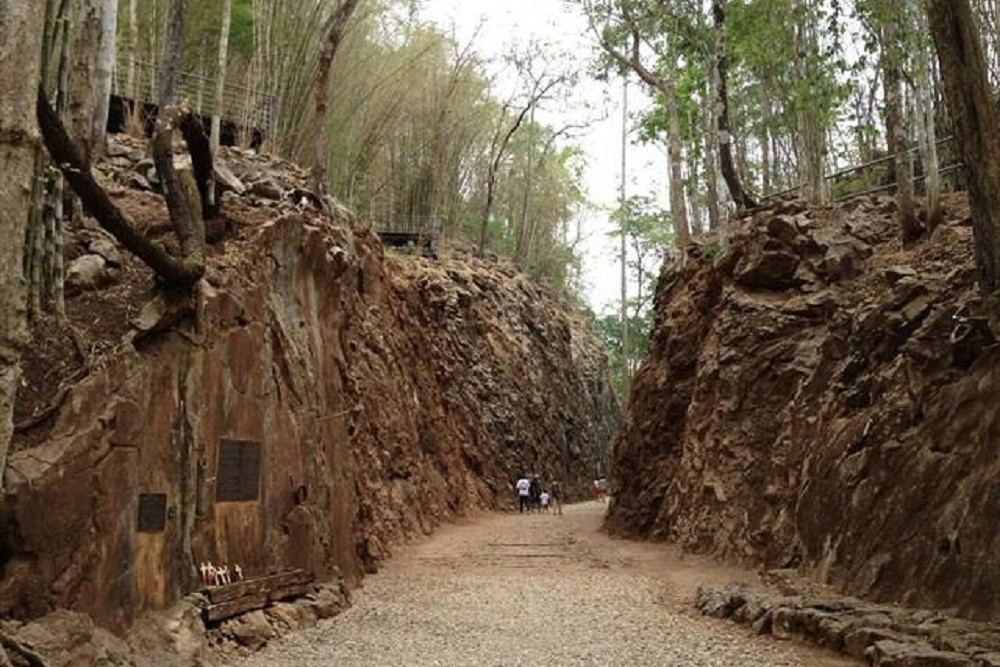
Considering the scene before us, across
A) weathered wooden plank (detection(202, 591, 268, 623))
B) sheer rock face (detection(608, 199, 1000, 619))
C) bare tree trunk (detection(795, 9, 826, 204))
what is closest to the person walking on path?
sheer rock face (detection(608, 199, 1000, 619))

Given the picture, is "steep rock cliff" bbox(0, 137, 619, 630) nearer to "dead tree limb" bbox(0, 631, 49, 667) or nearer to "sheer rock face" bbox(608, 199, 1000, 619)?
"dead tree limb" bbox(0, 631, 49, 667)

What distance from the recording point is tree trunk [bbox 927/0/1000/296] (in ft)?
19.6

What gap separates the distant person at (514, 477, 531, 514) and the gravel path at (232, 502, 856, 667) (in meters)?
5.45

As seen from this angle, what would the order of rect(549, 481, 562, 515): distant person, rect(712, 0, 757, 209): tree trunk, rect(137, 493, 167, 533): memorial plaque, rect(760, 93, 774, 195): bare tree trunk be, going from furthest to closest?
rect(549, 481, 562, 515): distant person → rect(760, 93, 774, 195): bare tree trunk → rect(712, 0, 757, 209): tree trunk → rect(137, 493, 167, 533): memorial plaque

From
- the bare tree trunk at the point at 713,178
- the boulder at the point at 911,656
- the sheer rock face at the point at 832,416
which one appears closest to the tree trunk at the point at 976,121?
the sheer rock face at the point at 832,416

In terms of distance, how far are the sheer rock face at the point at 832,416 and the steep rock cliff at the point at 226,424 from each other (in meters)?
4.95

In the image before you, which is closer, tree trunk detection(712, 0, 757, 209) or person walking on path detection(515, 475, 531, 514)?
tree trunk detection(712, 0, 757, 209)

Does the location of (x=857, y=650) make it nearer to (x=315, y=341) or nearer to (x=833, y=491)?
(x=833, y=491)

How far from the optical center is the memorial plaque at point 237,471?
774cm

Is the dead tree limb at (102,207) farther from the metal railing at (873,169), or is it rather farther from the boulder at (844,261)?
the boulder at (844,261)

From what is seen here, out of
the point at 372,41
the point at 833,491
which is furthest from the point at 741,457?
the point at 372,41

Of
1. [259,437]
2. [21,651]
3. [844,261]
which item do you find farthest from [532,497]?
[21,651]

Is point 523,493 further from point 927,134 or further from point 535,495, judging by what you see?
point 927,134

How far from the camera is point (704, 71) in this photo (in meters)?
15.7
